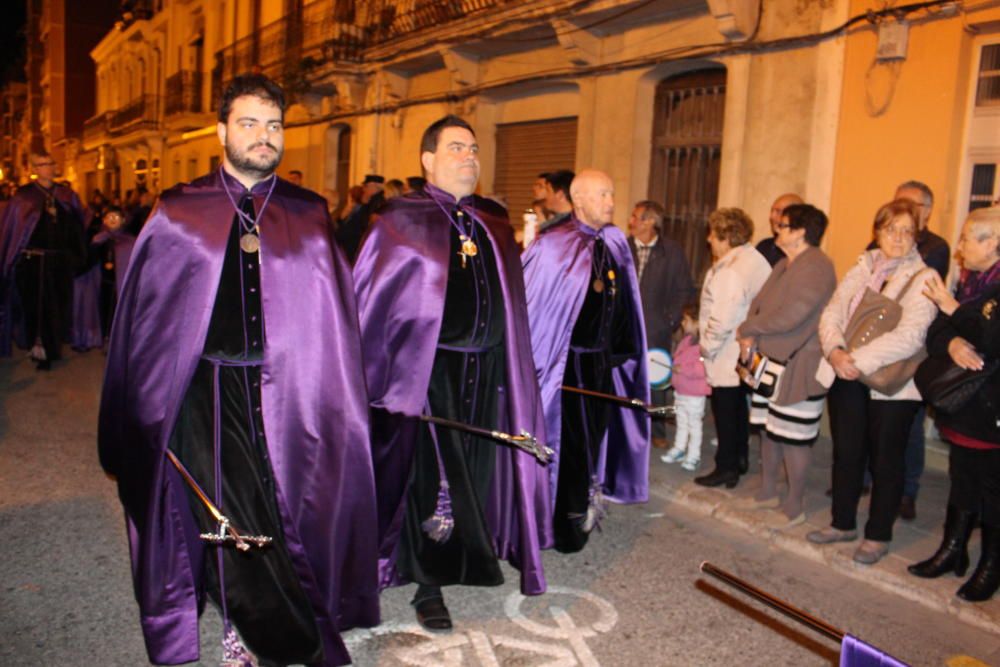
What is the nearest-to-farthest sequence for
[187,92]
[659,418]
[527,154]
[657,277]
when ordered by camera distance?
[657,277], [659,418], [527,154], [187,92]

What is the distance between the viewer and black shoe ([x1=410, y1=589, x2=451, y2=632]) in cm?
389

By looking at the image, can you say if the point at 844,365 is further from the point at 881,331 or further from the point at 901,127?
the point at 901,127

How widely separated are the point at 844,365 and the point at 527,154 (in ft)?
28.6

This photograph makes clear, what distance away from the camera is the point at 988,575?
4379 millimetres

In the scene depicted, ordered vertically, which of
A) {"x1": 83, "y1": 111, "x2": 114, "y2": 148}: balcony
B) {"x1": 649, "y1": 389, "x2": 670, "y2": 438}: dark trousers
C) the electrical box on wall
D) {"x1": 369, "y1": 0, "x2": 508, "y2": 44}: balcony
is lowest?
{"x1": 649, "y1": 389, "x2": 670, "y2": 438}: dark trousers

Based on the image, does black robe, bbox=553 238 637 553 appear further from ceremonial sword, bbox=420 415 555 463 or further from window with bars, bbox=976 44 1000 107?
window with bars, bbox=976 44 1000 107

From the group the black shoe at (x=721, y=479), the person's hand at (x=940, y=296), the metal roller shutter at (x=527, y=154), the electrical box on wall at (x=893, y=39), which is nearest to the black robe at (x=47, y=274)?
the metal roller shutter at (x=527, y=154)

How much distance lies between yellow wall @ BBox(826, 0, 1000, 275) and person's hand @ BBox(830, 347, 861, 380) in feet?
9.68

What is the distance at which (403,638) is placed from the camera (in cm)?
381

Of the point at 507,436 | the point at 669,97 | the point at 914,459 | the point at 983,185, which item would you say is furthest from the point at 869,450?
the point at 669,97

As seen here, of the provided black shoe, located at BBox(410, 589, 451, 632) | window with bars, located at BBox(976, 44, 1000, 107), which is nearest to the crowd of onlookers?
window with bars, located at BBox(976, 44, 1000, 107)

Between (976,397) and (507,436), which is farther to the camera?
(976,397)

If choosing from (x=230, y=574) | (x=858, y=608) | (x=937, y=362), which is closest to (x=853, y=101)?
(x=937, y=362)

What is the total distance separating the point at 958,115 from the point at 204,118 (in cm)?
2315
